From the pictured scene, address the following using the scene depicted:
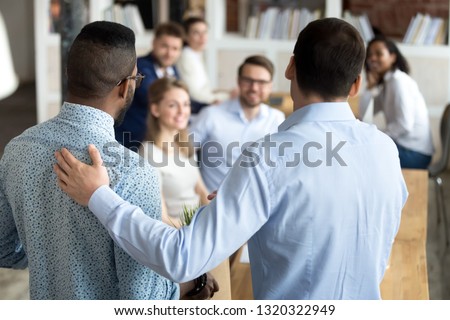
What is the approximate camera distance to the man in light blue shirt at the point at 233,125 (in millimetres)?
4812

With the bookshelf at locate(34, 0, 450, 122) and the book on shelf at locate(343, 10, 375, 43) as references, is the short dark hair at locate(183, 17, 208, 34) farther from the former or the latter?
the book on shelf at locate(343, 10, 375, 43)

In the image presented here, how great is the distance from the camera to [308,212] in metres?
1.83

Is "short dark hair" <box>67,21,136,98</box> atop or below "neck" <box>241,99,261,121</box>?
atop

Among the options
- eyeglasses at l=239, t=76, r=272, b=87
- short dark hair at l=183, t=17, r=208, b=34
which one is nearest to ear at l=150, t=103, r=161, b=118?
eyeglasses at l=239, t=76, r=272, b=87

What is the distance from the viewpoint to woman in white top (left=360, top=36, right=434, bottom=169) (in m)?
5.64

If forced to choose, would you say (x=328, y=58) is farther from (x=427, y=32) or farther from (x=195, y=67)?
(x=427, y=32)

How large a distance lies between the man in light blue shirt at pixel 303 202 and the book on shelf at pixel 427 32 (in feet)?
19.5

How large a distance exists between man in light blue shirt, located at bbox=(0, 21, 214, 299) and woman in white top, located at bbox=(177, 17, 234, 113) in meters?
4.65

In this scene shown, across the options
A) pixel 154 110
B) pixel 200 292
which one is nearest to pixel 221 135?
pixel 154 110

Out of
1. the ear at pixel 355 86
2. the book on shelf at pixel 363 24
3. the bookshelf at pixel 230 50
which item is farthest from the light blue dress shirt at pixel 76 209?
the book on shelf at pixel 363 24

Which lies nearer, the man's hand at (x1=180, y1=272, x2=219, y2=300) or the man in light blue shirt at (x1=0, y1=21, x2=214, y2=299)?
the man in light blue shirt at (x1=0, y1=21, x2=214, y2=299)

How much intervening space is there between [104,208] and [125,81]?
316mm

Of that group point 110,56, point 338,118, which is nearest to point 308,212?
point 338,118
